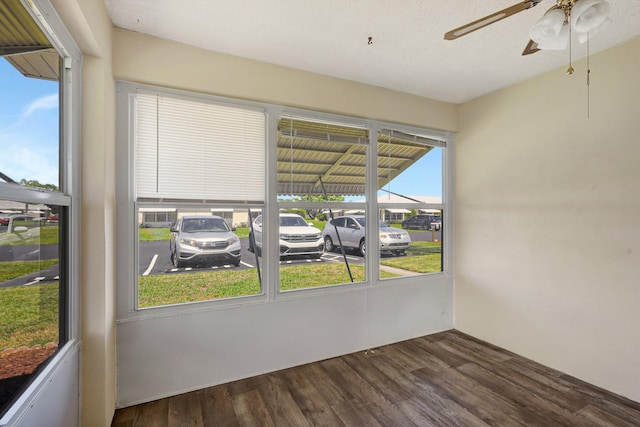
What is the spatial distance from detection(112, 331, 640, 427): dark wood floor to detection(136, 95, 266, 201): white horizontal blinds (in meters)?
1.56

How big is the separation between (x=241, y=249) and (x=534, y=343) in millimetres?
2900

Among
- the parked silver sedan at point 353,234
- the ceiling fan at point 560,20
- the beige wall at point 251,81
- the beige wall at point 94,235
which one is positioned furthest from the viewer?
the parked silver sedan at point 353,234

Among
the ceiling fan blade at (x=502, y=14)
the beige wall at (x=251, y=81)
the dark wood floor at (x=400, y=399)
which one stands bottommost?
the dark wood floor at (x=400, y=399)

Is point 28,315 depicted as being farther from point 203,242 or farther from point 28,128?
point 203,242

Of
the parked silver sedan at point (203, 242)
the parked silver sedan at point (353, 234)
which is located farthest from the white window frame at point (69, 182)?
the parked silver sedan at point (353, 234)

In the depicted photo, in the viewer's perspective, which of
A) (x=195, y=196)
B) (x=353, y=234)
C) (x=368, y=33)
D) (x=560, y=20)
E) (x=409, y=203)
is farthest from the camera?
(x=409, y=203)

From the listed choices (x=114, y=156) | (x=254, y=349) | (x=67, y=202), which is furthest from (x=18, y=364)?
(x=254, y=349)

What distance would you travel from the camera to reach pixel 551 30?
1.38 meters

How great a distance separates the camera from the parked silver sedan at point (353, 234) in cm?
299

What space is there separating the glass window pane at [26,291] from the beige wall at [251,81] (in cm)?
121

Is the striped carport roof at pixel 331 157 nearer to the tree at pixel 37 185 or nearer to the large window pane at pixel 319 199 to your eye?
the large window pane at pixel 319 199

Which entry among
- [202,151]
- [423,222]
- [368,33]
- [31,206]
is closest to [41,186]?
[31,206]

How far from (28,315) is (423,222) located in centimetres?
338

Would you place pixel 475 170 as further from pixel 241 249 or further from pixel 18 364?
pixel 18 364
